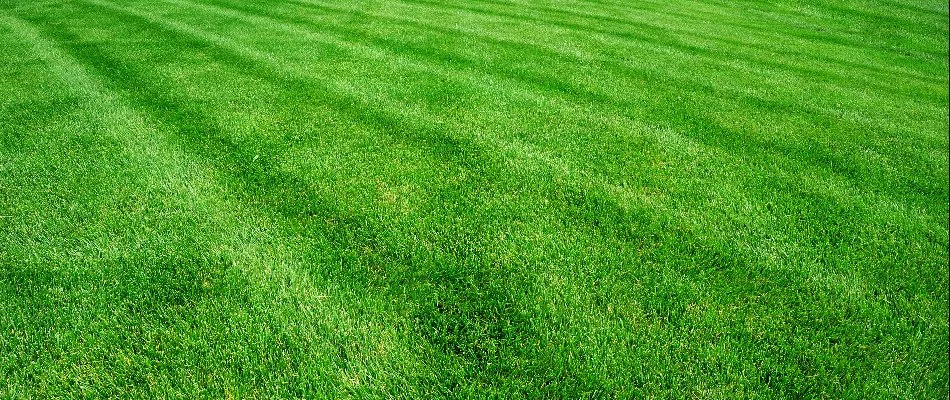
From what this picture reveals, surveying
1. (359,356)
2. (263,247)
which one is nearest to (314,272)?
(263,247)

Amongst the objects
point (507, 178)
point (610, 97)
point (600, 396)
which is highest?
point (610, 97)

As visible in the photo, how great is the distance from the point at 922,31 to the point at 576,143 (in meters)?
13.8

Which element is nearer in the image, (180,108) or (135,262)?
(135,262)

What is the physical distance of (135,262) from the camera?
3480mm

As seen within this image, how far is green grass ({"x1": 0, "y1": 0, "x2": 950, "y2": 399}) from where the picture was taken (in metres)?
2.79

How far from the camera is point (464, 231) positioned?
3902 mm

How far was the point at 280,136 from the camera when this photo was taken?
5492mm

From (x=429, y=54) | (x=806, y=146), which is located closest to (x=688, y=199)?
(x=806, y=146)

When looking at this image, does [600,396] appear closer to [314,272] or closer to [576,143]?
[314,272]

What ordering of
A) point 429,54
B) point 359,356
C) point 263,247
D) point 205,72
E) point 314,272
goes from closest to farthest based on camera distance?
point 359,356, point 314,272, point 263,247, point 205,72, point 429,54

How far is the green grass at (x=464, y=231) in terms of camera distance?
279 centimetres

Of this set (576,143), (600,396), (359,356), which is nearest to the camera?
(600,396)

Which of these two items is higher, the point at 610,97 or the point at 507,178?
the point at 610,97

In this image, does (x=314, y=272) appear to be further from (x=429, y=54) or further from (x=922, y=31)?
(x=922, y=31)
